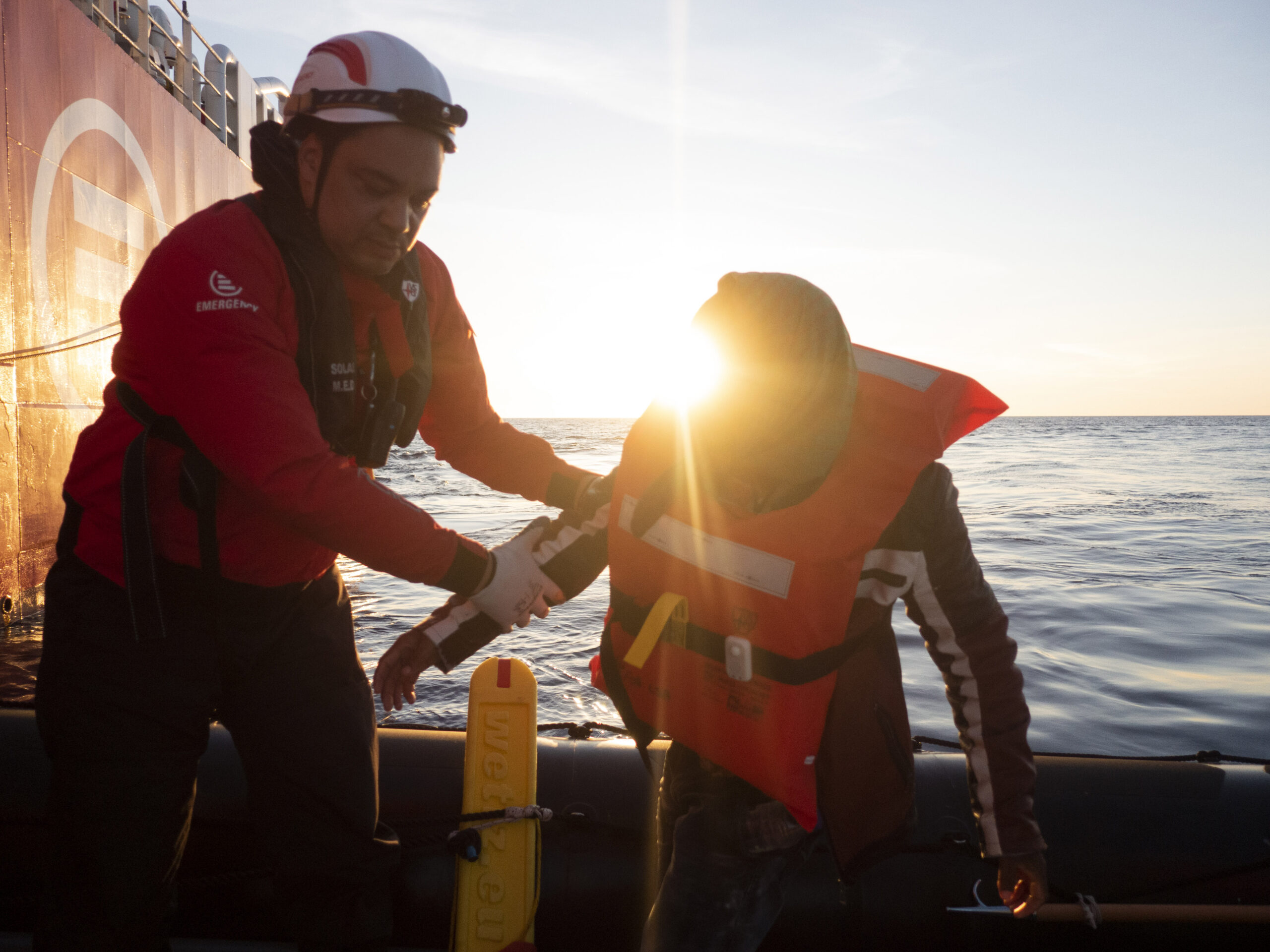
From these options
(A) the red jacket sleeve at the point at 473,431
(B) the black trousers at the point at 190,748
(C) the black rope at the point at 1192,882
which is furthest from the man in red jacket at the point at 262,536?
(C) the black rope at the point at 1192,882

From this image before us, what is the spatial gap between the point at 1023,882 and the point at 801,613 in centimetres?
81

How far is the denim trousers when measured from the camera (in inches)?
65.9

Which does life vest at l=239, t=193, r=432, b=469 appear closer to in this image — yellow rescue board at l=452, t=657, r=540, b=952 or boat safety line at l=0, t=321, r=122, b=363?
yellow rescue board at l=452, t=657, r=540, b=952

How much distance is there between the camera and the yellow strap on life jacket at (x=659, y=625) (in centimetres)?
171

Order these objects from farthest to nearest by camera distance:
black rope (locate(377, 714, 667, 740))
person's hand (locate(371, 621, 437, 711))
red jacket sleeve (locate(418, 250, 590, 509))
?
black rope (locate(377, 714, 667, 740)) < red jacket sleeve (locate(418, 250, 590, 509)) < person's hand (locate(371, 621, 437, 711))

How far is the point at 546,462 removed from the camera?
7.93 feet

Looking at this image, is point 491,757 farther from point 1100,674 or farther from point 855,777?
point 1100,674

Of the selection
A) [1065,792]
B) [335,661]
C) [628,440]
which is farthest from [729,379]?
[1065,792]

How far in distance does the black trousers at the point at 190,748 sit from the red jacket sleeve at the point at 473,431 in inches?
22.8

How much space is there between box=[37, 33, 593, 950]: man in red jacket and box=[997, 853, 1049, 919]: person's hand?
3.88 feet

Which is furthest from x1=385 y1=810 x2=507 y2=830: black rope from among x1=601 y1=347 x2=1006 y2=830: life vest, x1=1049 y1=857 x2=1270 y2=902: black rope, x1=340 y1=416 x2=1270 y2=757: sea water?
x1=340 y1=416 x2=1270 y2=757: sea water

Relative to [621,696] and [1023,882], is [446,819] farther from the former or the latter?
[1023,882]

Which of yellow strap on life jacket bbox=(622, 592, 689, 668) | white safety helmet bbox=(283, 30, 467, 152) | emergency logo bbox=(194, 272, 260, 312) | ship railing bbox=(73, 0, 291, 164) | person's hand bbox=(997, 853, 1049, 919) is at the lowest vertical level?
person's hand bbox=(997, 853, 1049, 919)

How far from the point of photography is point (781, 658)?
5.45 ft
